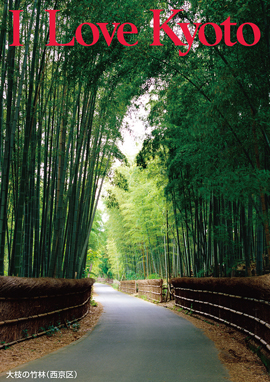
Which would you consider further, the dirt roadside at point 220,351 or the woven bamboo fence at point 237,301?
the woven bamboo fence at point 237,301

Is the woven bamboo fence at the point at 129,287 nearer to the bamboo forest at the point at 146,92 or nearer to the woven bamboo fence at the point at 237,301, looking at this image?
the woven bamboo fence at the point at 237,301

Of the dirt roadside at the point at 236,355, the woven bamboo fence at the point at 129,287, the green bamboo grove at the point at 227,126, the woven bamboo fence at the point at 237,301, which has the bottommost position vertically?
the woven bamboo fence at the point at 129,287

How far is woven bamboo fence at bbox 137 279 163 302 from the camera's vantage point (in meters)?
12.7

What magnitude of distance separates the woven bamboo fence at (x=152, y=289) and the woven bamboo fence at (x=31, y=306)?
22.5 feet

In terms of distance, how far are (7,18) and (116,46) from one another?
144 cm

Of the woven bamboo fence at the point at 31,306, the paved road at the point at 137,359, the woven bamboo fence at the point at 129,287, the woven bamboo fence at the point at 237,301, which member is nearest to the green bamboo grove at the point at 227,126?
the woven bamboo fence at the point at 237,301

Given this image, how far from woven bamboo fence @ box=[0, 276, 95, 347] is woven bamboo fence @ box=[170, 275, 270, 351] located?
2.47 meters

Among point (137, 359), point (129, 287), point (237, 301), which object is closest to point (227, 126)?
point (237, 301)

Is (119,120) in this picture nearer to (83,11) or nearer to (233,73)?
(83,11)

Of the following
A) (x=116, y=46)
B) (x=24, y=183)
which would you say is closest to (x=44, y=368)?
(x=24, y=183)

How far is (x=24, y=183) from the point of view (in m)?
4.45

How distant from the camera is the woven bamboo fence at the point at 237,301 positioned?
3699mm

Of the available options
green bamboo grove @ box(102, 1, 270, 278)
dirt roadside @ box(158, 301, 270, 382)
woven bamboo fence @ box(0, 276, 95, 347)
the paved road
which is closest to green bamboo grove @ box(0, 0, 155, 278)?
woven bamboo fence @ box(0, 276, 95, 347)

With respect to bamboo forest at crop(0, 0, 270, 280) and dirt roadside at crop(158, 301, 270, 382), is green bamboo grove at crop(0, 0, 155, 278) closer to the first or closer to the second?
bamboo forest at crop(0, 0, 270, 280)
